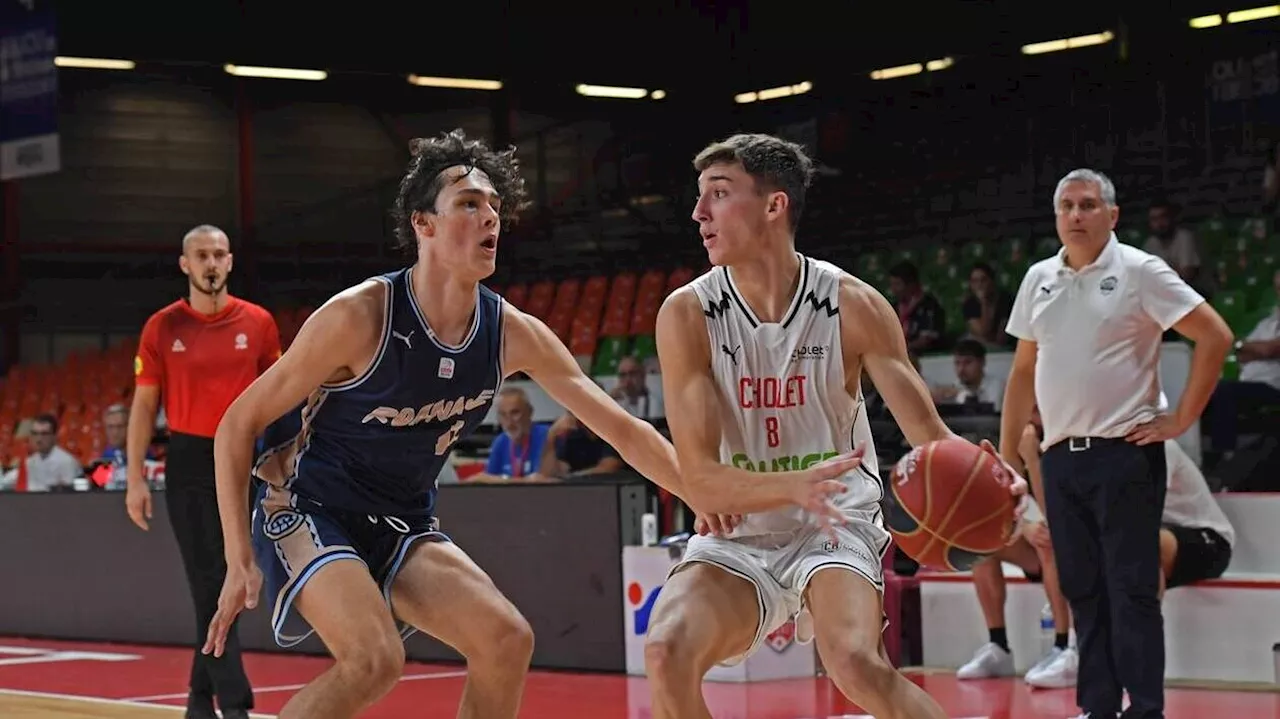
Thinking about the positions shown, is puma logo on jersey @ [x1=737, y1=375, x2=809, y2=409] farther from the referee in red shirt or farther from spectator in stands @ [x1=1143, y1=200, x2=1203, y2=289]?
spectator in stands @ [x1=1143, y1=200, x2=1203, y2=289]

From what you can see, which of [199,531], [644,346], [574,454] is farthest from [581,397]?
[644,346]

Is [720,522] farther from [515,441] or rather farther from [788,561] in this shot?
[515,441]

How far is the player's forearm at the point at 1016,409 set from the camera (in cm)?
687

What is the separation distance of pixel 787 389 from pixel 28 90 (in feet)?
44.4

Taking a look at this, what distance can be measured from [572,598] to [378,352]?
15.3 feet

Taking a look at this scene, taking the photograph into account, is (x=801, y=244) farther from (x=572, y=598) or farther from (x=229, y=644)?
(x=229, y=644)

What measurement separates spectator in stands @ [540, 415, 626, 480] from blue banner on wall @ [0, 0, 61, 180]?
758 centimetres

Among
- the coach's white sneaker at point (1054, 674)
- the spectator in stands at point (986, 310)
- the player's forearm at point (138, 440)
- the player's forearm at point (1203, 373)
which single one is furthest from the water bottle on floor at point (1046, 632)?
the player's forearm at point (138, 440)

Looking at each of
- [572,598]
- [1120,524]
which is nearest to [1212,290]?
[572,598]

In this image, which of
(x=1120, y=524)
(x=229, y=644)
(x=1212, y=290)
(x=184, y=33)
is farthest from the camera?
(x=184, y=33)

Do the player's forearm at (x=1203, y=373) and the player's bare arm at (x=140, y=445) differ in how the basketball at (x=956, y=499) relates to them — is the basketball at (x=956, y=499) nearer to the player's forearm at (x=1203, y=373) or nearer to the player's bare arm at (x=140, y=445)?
the player's forearm at (x=1203, y=373)

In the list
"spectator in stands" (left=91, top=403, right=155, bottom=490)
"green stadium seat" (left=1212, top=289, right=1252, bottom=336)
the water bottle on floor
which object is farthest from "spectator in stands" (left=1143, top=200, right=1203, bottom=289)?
"spectator in stands" (left=91, top=403, right=155, bottom=490)

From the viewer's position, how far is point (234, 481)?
14.9 ft

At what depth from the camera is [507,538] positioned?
9469 millimetres
